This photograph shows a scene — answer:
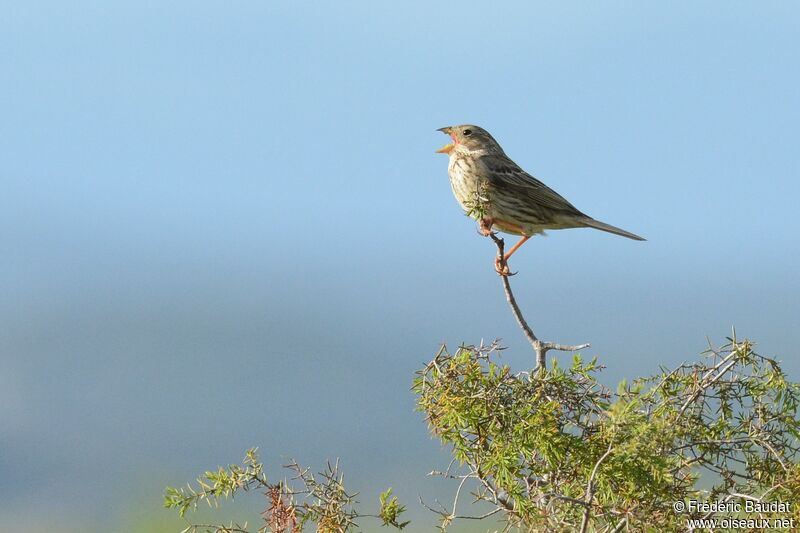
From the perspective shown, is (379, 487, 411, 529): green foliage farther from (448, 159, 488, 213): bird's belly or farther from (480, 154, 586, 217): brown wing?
(480, 154, 586, 217): brown wing

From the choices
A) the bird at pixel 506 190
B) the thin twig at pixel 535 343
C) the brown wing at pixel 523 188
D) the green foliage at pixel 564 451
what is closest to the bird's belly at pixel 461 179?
the bird at pixel 506 190

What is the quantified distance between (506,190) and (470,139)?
1062 mm

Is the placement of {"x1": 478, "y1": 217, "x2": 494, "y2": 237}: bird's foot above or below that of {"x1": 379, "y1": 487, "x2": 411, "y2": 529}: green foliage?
above

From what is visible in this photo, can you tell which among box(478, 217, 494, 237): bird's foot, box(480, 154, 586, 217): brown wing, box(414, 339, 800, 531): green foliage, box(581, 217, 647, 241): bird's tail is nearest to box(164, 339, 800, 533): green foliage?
box(414, 339, 800, 531): green foliage

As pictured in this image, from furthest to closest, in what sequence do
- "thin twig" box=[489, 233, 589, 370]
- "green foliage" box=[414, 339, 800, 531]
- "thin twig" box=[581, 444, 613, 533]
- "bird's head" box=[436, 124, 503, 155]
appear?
"bird's head" box=[436, 124, 503, 155]
"thin twig" box=[489, 233, 589, 370]
"green foliage" box=[414, 339, 800, 531]
"thin twig" box=[581, 444, 613, 533]

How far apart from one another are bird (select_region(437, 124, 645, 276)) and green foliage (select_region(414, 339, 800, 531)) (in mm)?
5532

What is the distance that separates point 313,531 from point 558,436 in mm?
1280

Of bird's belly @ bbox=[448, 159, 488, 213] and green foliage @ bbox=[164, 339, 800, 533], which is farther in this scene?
bird's belly @ bbox=[448, 159, 488, 213]

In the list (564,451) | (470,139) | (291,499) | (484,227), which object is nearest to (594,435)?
(564,451)

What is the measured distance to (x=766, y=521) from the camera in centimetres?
534

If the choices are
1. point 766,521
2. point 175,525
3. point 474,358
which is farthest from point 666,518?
point 175,525

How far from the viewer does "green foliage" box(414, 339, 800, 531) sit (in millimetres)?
5293

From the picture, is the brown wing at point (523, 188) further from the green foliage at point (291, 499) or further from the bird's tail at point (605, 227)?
the green foliage at point (291, 499)

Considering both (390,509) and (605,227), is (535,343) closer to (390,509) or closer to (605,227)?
(390,509)
